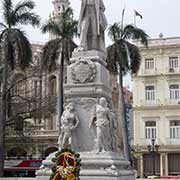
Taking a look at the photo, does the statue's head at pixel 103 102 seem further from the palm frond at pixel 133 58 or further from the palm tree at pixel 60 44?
the palm frond at pixel 133 58

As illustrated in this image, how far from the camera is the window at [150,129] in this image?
45062 millimetres

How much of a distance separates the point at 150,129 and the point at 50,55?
17733mm

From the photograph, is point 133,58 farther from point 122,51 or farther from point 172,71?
point 172,71

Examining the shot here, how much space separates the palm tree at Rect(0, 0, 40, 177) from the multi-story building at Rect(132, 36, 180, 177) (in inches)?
790

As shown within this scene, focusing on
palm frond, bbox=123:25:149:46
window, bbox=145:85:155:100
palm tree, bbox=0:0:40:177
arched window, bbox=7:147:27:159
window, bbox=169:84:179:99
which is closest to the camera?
palm tree, bbox=0:0:40:177

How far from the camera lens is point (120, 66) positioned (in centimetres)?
3228

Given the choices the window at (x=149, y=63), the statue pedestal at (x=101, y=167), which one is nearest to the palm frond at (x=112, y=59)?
the window at (x=149, y=63)

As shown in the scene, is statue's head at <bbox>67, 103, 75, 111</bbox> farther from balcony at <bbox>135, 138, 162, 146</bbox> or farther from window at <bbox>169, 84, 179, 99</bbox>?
window at <bbox>169, 84, 179, 99</bbox>

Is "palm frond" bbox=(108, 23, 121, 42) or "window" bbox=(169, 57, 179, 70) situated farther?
"window" bbox=(169, 57, 179, 70)

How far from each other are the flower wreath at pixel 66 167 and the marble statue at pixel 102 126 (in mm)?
2496

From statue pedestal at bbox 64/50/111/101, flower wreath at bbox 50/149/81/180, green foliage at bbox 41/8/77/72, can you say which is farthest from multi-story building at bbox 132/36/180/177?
flower wreath at bbox 50/149/81/180

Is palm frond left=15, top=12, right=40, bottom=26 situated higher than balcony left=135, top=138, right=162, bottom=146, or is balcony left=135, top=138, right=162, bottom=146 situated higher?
palm frond left=15, top=12, right=40, bottom=26

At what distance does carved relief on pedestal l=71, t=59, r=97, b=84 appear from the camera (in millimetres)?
14406

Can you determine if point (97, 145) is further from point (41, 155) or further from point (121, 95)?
point (41, 155)
